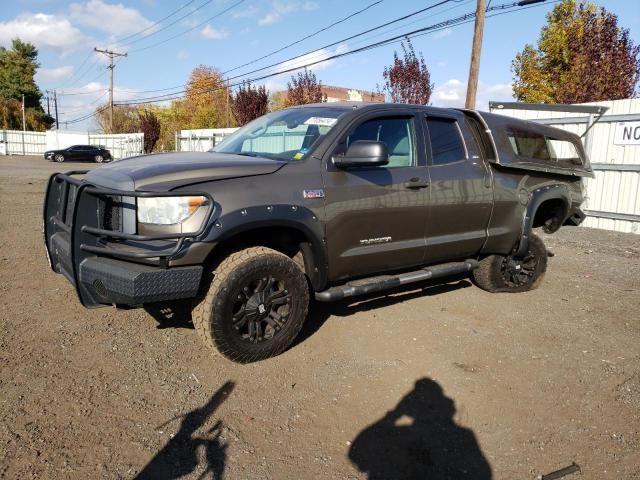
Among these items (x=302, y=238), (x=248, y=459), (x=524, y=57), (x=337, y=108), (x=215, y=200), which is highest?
(x=524, y=57)

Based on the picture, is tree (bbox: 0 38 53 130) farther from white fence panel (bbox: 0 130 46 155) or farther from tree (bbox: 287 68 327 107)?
tree (bbox: 287 68 327 107)

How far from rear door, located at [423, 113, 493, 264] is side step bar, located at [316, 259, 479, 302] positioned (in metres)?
0.09

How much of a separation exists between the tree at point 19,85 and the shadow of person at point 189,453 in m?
64.1

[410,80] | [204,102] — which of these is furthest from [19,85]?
[410,80]

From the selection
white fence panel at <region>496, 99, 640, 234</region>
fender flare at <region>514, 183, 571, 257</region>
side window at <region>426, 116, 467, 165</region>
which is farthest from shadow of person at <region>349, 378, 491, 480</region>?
white fence panel at <region>496, 99, 640, 234</region>

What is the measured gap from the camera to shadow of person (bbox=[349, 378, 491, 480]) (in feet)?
8.75

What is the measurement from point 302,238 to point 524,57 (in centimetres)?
2147

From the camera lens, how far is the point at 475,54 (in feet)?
44.3

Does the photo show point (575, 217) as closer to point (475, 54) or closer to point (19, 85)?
point (475, 54)

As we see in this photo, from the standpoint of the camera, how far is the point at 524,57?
2188cm

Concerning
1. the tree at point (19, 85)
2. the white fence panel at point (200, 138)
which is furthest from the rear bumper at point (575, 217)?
the tree at point (19, 85)

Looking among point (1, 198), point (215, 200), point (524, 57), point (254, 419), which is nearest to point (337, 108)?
point (215, 200)

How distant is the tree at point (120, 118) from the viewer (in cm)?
5783

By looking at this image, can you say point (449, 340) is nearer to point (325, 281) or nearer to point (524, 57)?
point (325, 281)
